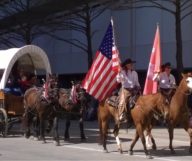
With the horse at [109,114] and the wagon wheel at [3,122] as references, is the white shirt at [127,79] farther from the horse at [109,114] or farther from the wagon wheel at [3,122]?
the wagon wheel at [3,122]

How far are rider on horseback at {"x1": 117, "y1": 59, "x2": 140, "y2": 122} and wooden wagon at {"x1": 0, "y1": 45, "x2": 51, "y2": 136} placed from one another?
18.8ft

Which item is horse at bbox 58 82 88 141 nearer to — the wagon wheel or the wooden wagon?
the wooden wagon

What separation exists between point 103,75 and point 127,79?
112 centimetres

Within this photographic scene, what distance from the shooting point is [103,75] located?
1752 cm

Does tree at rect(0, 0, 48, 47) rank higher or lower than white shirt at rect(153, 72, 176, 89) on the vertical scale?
higher

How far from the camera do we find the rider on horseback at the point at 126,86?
16453 mm

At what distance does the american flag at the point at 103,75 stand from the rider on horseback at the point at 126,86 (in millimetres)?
615

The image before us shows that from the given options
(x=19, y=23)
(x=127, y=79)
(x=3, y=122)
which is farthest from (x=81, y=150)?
(x=19, y=23)

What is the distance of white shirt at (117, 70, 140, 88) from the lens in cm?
1653

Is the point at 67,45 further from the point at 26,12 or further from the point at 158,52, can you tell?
the point at 158,52

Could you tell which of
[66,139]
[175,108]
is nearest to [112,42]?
[175,108]

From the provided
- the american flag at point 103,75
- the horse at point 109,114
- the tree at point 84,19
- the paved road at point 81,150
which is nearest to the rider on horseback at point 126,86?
the horse at point 109,114

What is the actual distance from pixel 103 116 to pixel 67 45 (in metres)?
23.1

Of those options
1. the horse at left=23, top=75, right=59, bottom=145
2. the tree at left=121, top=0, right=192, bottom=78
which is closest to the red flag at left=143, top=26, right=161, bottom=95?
the horse at left=23, top=75, right=59, bottom=145
